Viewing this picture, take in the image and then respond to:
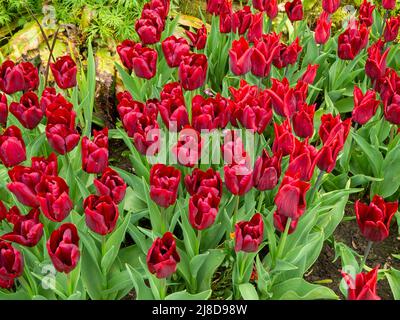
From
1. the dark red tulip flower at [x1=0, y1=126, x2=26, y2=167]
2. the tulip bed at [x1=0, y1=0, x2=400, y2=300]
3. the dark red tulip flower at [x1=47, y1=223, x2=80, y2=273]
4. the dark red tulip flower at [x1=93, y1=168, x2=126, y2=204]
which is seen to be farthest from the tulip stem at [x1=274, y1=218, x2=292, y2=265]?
the dark red tulip flower at [x1=0, y1=126, x2=26, y2=167]

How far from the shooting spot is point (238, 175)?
1651 millimetres

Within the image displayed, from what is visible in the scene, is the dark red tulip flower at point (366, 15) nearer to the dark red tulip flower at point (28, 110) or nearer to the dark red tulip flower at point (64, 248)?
the dark red tulip flower at point (28, 110)

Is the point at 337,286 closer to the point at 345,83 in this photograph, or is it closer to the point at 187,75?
the point at 187,75

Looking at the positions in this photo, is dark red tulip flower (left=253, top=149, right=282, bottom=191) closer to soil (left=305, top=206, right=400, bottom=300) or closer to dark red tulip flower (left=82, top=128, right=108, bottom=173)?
dark red tulip flower (left=82, top=128, right=108, bottom=173)

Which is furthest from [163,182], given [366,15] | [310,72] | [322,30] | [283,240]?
[366,15]

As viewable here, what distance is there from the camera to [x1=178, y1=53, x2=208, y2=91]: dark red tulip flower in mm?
2145

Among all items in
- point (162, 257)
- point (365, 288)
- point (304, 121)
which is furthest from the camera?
point (304, 121)

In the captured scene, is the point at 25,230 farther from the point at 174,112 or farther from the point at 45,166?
the point at 174,112

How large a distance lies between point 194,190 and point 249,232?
0.21 meters

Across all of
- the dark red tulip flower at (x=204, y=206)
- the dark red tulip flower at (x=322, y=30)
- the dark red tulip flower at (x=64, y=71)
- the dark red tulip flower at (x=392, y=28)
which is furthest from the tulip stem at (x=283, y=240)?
the dark red tulip flower at (x=392, y=28)

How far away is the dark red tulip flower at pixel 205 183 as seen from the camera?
1.59 metres

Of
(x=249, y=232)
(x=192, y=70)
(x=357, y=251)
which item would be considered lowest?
(x=357, y=251)

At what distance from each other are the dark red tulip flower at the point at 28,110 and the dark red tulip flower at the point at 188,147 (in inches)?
22.3
